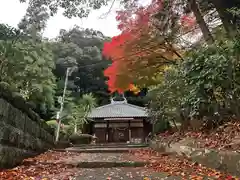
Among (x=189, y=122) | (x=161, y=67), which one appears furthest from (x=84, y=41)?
(x=189, y=122)

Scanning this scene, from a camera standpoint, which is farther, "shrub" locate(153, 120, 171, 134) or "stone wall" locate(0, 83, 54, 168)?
"shrub" locate(153, 120, 171, 134)

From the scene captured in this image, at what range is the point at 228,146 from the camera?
15.9 feet

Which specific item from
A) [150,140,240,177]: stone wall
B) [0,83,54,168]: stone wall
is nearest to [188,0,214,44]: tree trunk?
[150,140,240,177]: stone wall

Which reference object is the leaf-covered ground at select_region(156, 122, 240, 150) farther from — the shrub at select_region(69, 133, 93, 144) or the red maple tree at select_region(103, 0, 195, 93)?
the shrub at select_region(69, 133, 93, 144)

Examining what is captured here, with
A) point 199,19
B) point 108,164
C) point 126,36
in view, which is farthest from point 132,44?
point 108,164

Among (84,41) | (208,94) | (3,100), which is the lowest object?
(3,100)

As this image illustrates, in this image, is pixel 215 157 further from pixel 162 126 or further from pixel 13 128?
pixel 162 126

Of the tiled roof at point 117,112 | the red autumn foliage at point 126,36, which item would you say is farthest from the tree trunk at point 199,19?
the tiled roof at point 117,112

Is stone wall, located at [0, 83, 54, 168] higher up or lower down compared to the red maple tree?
lower down

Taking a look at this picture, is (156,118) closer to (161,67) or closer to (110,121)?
Result: (161,67)

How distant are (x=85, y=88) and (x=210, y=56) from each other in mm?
40265

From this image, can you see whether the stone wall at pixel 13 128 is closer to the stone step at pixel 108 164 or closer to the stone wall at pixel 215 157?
the stone step at pixel 108 164

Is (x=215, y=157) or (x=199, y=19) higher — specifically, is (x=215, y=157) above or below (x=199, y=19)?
below

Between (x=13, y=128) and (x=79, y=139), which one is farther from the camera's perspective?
(x=79, y=139)
